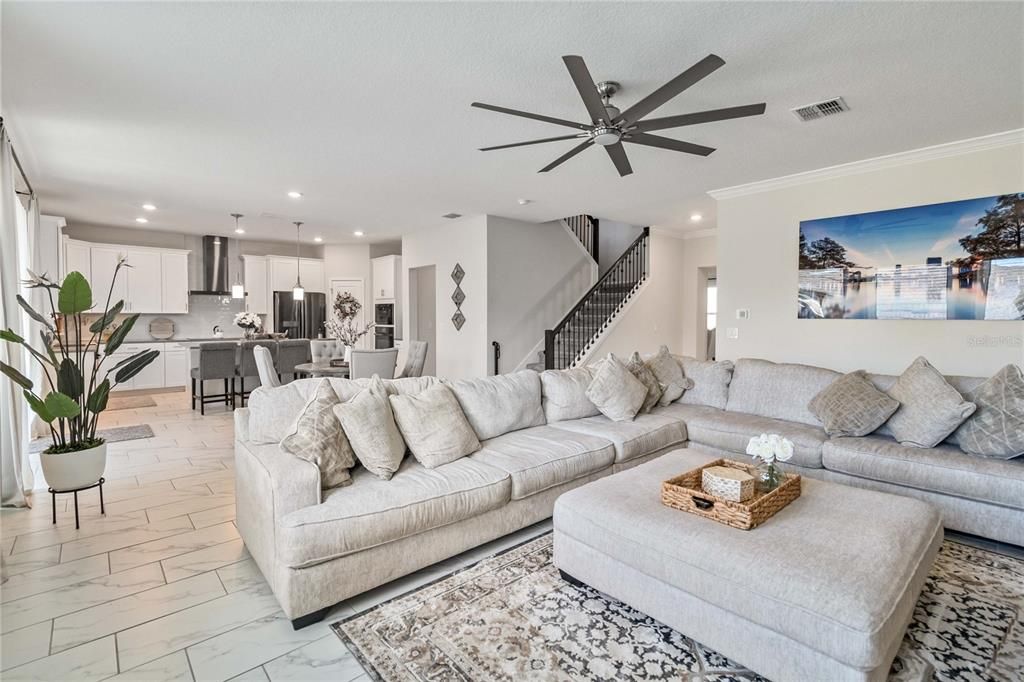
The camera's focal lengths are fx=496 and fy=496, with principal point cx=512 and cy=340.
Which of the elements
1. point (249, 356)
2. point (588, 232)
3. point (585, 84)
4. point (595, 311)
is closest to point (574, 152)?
point (585, 84)

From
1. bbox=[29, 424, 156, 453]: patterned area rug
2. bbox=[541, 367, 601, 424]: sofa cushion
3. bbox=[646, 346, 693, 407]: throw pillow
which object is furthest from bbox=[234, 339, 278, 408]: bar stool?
bbox=[646, 346, 693, 407]: throw pillow

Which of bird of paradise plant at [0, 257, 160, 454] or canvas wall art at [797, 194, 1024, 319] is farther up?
canvas wall art at [797, 194, 1024, 319]

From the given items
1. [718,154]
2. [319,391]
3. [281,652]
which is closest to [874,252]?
[718,154]

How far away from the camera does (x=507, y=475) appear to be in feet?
9.30

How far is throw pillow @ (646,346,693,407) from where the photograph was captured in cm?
466

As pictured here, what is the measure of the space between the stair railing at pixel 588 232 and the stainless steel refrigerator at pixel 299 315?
5.14 meters

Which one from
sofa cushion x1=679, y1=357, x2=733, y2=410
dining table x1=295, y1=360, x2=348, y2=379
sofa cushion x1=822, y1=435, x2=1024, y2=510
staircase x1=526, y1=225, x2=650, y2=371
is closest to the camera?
sofa cushion x1=822, y1=435, x2=1024, y2=510

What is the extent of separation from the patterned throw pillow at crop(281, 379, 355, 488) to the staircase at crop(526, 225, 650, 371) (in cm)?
470

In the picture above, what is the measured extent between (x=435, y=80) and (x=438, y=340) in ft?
18.0

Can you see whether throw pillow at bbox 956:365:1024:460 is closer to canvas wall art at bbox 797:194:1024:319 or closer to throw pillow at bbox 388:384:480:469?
canvas wall art at bbox 797:194:1024:319

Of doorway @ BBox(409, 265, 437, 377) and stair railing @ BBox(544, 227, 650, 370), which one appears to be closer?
stair railing @ BBox(544, 227, 650, 370)

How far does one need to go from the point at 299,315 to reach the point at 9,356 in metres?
6.25

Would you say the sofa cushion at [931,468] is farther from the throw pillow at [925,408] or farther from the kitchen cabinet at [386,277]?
the kitchen cabinet at [386,277]

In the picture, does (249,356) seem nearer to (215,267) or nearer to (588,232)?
(215,267)
